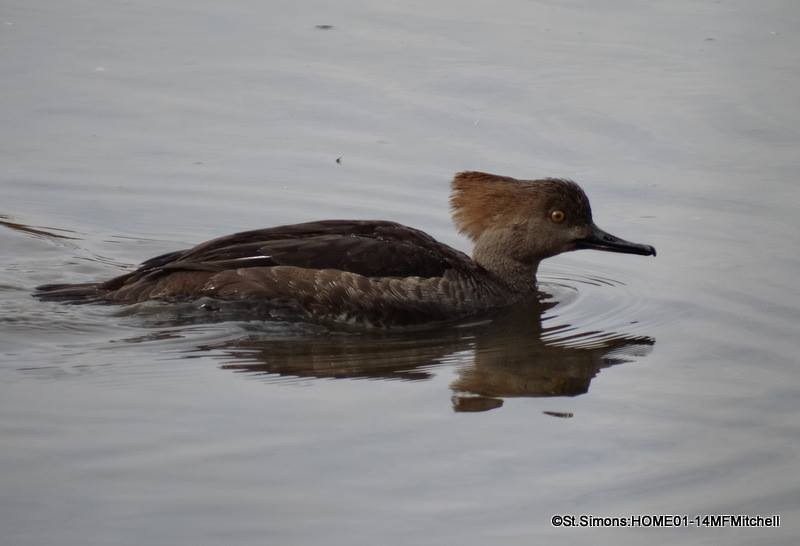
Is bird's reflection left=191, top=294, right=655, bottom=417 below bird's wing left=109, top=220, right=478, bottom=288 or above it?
below

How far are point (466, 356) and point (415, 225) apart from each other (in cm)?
271

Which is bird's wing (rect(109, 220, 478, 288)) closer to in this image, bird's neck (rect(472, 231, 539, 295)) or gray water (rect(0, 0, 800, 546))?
gray water (rect(0, 0, 800, 546))

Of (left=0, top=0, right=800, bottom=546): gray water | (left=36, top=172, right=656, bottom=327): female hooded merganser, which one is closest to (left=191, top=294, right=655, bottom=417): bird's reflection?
(left=0, top=0, right=800, bottom=546): gray water

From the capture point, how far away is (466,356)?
31.2ft

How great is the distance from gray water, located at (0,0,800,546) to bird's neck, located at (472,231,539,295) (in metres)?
0.28

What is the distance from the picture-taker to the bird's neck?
1102 centimetres

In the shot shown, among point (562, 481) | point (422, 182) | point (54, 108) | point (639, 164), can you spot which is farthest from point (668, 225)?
point (54, 108)

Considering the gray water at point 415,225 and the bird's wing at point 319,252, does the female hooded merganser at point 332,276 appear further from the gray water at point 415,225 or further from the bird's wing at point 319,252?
the gray water at point 415,225

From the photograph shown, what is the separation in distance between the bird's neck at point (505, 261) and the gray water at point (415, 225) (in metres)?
0.28

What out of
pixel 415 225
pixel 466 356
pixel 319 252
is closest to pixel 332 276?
pixel 319 252

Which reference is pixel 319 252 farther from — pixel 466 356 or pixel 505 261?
pixel 505 261

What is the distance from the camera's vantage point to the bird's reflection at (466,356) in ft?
28.9

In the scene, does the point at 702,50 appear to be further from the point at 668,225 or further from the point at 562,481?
the point at 562,481

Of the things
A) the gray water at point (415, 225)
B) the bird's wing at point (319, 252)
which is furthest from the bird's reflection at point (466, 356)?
the bird's wing at point (319, 252)
